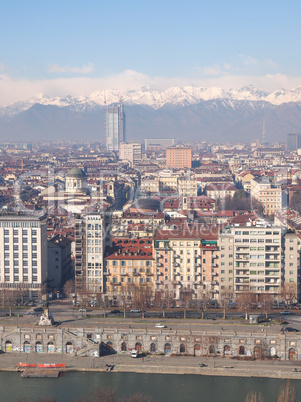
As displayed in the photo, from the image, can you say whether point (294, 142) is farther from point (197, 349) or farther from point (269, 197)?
point (197, 349)

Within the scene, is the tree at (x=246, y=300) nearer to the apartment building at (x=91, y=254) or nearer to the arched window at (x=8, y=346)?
the apartment building at (x=91, y=254)

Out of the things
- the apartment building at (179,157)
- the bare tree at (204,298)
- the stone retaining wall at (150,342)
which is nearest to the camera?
the stone retaining wall at (150,342)

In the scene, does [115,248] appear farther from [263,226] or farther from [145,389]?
[145,389]

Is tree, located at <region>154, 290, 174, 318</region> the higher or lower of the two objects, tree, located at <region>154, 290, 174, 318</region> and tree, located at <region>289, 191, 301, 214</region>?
the lower

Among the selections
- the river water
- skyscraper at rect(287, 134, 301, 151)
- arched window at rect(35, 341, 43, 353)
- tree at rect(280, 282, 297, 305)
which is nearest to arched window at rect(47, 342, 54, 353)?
arched window at rect(35, 341, 43, 353)

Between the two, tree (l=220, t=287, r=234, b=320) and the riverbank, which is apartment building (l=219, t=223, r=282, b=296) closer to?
tree (l=220, t=287, r=234, b=320)

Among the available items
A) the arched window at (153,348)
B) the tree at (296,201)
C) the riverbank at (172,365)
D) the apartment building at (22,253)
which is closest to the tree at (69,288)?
the apartment building at (22,253)
